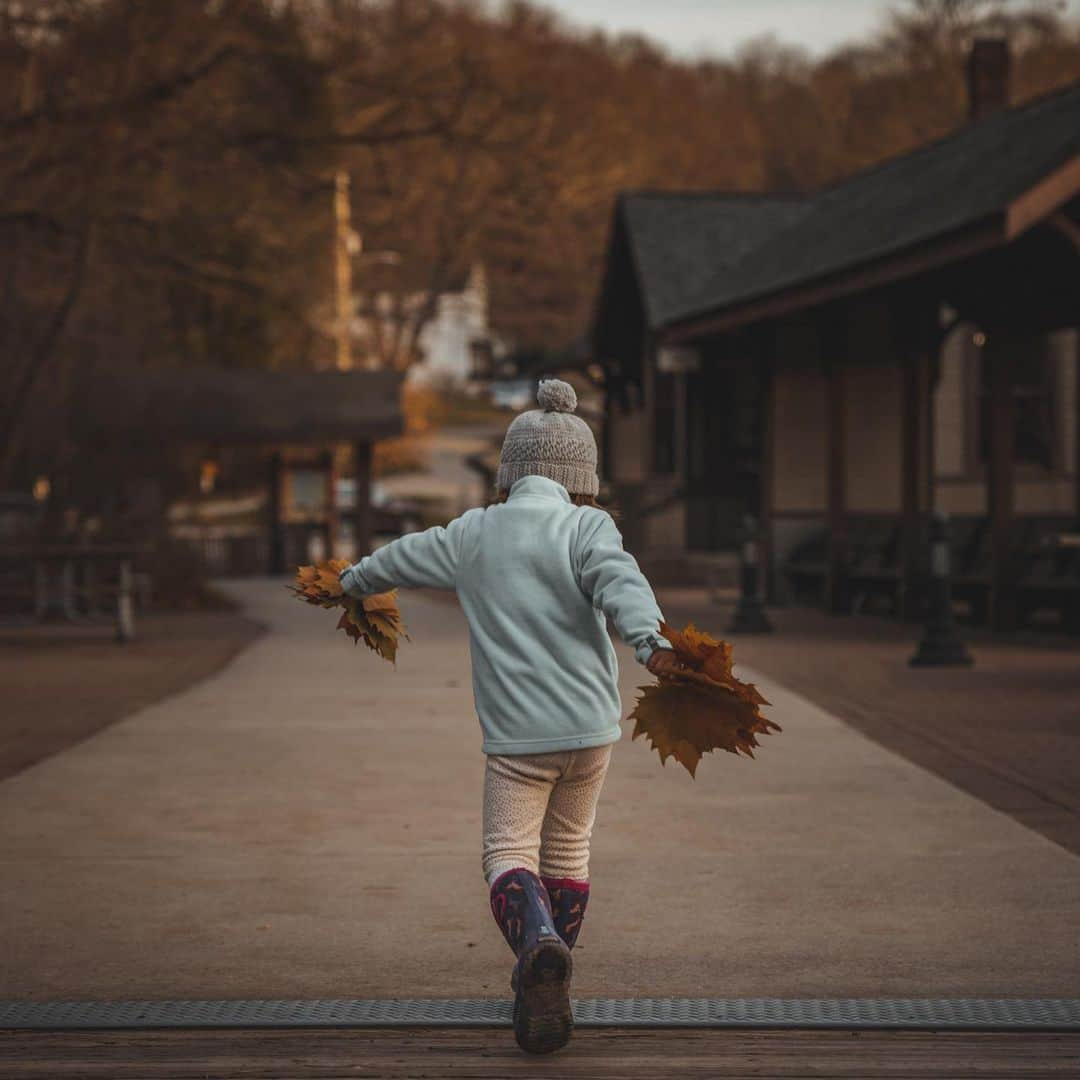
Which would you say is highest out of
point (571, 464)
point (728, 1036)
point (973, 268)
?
point (973, 268)

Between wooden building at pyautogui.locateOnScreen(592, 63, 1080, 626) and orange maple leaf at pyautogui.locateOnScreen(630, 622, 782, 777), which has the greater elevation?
wooden building at pyautogui.locateOnScreen(592, 63, 1080, 626)

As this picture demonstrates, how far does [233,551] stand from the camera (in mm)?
38375

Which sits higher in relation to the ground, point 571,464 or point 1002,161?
point 1002,161

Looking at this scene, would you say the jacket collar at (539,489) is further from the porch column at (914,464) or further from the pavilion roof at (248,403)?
the pavilion roof at (248,403)

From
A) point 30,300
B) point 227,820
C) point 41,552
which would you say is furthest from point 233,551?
point 227,820

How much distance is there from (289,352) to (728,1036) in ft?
113

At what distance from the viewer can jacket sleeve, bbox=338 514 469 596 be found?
5531mm

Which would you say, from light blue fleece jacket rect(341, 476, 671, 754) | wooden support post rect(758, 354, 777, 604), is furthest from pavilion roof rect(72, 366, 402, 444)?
light blue fleece jacket rect(341, 476, 671, 754)

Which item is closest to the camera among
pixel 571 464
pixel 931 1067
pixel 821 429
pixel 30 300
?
pixel 931 1067

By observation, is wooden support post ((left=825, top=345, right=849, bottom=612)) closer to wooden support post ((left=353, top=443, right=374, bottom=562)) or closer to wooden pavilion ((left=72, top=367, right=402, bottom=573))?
wooden pavilion ((left=72, top=367, right=402, bottom=573))

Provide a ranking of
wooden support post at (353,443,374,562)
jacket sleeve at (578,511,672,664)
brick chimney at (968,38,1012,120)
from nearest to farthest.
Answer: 1. jacket sleeve at (578,511,672,664)
2. brick chimney at (968,38,1012,120)
3. wooden support post at (353,443,374,562)

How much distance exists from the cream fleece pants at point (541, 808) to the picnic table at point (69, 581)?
1422 centimetres

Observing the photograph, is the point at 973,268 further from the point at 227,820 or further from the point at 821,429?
the point at 227,820

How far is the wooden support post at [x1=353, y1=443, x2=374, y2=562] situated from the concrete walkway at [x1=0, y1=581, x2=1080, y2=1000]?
2070 cm
